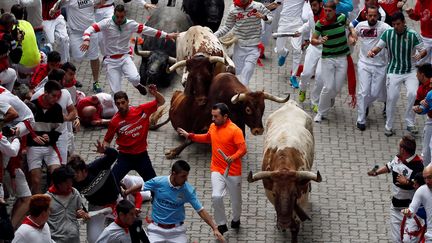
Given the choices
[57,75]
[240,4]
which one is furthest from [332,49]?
[57,75]

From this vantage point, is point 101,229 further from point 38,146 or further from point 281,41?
point 281,41

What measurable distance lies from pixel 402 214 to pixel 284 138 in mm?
2042

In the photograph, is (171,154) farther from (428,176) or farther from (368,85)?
(428,176)

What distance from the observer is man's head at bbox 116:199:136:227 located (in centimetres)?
1438

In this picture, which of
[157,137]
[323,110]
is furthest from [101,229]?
[323,110]

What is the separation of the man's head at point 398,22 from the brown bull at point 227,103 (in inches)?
107

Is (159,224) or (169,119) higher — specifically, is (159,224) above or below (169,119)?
above

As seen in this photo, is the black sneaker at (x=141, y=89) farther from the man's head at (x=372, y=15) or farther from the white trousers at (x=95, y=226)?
the white trousers at (x=95, y=226)

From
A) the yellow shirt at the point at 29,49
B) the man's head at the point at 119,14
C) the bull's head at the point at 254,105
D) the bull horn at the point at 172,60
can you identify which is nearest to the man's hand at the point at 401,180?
the bull's head at the point at 254,105

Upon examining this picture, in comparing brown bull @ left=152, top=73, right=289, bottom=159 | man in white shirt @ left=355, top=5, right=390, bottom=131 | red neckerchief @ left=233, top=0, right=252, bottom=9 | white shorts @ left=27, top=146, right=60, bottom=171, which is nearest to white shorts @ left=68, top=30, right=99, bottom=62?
brown bull @ left=152, top=73, right=289, bottom=159

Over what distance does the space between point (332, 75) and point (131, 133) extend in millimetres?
4874

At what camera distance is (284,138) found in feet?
58.2

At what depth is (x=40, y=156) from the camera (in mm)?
17516

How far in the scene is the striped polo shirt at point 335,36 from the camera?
20984 millimetres
